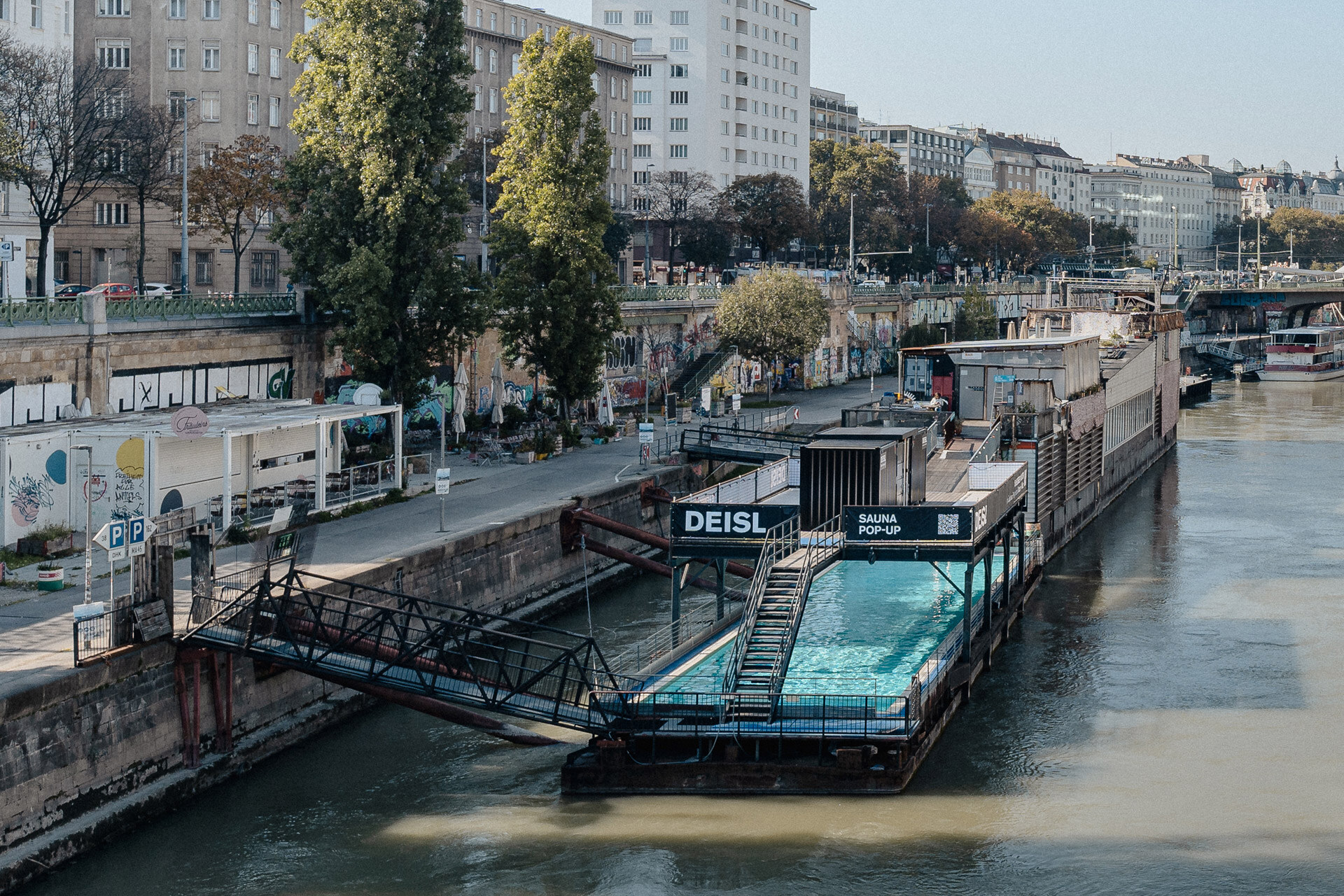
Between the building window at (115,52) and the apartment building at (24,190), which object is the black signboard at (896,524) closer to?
the apartment building at (24,190)

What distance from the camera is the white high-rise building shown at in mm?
138125

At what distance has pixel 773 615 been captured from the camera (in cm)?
2822

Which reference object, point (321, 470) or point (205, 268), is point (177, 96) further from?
point (321, 470)

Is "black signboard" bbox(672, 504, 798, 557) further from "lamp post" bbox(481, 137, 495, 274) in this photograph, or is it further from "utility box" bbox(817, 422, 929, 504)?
"lamp post" bbox(481, 137, 495, 274)

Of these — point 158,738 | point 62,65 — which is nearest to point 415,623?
point 158,738

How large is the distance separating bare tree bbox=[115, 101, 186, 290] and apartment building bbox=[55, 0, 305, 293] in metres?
6.43

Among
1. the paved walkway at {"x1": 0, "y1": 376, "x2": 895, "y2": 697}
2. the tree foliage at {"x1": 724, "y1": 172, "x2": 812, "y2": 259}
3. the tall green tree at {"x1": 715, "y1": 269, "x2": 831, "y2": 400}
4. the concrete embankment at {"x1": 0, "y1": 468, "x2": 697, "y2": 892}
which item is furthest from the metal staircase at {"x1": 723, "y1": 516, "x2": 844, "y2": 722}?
the tree foliage at {"x1": 724, "y1": 172, "x2": 812, "y2": 259}

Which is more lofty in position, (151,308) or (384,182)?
(384,182)

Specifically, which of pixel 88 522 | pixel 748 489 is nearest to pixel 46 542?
pixel 88 522

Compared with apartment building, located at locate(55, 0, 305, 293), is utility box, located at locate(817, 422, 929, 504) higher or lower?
A: lower

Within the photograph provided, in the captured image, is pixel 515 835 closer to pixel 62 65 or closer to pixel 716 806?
pixel 716 806


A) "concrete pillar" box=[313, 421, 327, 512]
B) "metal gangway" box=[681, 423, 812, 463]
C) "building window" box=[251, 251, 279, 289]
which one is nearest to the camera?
"concrete pillar" box=[313, 421, 327, 512]

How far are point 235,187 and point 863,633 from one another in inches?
1513

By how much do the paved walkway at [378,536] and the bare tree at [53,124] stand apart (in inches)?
692
